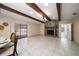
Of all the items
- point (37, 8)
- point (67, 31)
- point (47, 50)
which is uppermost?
point (37, 8)

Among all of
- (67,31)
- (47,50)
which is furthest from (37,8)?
(67,31)

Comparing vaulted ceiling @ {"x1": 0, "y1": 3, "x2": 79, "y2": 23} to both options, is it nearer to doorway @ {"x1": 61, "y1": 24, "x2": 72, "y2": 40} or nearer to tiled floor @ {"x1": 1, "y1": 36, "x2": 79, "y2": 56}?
tiled floor @ {"x1": 1, "y1": 36, "x2": 79, "y2": 56}

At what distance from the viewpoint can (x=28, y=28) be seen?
33.8 ft

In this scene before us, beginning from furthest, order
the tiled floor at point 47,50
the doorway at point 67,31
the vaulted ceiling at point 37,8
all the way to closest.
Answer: the doorway at point 67,31, the tiled floor at point 47,50, the vaulted ceiling at point 37,8

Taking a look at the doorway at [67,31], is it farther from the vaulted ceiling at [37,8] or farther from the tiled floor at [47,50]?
the vaulted ceiling at [37,8]

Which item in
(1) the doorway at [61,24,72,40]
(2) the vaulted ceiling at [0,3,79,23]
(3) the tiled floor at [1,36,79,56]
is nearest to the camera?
(2) the vaulted ceiling at [0,3,79,23]

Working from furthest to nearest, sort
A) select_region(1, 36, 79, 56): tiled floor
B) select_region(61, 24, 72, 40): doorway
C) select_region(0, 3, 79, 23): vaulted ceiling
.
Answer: select_region(61, 24, 72, 40): doorway, select_region(1, 36, 79, 56): tiled floor, select_region(0, 3, 79, 23): vaulted ceiling

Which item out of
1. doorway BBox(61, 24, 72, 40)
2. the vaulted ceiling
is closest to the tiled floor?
the vaulted ceiling

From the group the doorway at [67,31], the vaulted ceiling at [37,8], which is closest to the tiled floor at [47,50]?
the vaulted ceiling at [37,8]

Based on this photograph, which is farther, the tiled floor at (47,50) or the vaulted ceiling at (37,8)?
the tiled floor at (47,50)

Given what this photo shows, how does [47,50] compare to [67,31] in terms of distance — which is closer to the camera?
[47,50]

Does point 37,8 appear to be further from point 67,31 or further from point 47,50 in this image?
point 67,31

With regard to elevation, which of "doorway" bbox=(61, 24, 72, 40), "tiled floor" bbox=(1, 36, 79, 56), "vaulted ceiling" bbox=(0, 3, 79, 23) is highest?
"vaulted ceiling" bbox=(0, 3, 79, 23)

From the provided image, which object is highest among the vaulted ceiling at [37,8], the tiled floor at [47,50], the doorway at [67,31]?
the vaulted ceiling at [37,8]
